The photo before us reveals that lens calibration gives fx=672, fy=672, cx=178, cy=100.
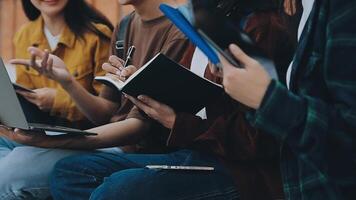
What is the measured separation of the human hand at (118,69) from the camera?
188cm

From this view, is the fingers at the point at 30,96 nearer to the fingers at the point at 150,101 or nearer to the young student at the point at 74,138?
the young student at the point at 74,138

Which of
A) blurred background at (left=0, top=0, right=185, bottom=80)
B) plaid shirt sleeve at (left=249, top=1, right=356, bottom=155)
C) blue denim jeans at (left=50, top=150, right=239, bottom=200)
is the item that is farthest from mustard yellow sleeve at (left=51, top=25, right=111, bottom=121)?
blurred background at (left=0, top=0, right=185, bottom=80)

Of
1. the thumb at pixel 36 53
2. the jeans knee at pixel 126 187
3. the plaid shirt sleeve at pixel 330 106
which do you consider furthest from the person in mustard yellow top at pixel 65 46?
the plaid shirt sleeve at pixel 330 106

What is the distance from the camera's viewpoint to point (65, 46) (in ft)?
8.22

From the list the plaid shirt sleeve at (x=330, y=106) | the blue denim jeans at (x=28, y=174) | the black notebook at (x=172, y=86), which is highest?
the plaid shirt sleeve at (x=330, y=106)

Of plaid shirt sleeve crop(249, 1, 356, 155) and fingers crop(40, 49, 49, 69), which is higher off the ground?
plaid shirt sleeve crop(249, 1, 356, 155)

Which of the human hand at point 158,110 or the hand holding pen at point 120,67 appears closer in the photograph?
the human hand at point 158,110

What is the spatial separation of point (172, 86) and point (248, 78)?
0.36 meters

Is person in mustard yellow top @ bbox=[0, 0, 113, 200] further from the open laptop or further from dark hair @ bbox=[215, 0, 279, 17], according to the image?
dark hair @ bbox=[215, 0, 279, 17]

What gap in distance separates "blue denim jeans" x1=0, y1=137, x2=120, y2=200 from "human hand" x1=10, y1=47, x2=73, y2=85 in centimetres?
26

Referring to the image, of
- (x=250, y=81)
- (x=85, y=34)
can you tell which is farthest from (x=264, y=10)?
(x=85, y=34)

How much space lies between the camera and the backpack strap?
2229mm

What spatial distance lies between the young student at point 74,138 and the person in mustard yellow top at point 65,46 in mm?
178

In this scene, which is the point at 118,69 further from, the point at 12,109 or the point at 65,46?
the point at 65,46
